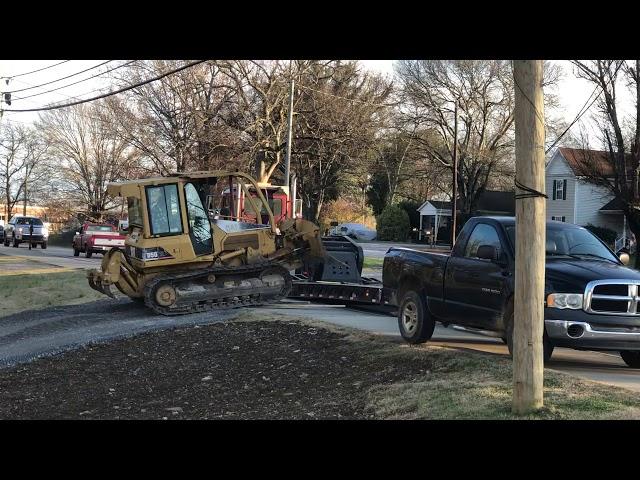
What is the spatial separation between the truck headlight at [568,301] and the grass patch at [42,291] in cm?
1374

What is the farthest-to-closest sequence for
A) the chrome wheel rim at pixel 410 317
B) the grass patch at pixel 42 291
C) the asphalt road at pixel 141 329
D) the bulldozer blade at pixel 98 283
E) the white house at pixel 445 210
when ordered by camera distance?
1. the white house at pixel 445 210
2. the grass patch at pixel 42 291
3. the bulldozer blade at pixel 98 283
4. the chrome wheel rim at pixel 410 317
5. the asphalt road at pixel 141 329

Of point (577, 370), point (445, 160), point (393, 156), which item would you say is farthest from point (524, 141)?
point (393, 156)

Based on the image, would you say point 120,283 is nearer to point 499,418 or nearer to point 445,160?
point 499,418

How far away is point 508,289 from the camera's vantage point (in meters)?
8.82

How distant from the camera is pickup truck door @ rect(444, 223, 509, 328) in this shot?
29.7ft

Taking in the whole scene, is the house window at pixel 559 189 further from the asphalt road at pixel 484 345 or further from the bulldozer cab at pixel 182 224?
the bulldozer cab at pixel 182 224

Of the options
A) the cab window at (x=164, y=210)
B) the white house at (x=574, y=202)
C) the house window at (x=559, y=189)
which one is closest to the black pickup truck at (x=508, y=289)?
the cab window at (x=164, y=210)

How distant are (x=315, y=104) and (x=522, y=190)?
34.1 m

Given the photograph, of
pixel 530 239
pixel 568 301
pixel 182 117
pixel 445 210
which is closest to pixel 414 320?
pixel 568 301

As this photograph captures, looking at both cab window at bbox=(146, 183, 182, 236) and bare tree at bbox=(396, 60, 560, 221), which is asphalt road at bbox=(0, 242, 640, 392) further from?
bare tree at bbox=(396, 60, 560, 221)

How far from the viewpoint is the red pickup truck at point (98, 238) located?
34.9 metres

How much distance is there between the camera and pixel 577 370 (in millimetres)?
9312

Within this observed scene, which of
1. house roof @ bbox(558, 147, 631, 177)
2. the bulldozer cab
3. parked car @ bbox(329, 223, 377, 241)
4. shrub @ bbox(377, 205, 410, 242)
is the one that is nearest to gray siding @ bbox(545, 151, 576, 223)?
shrub @ bbox(377, 205, 410, 242)
